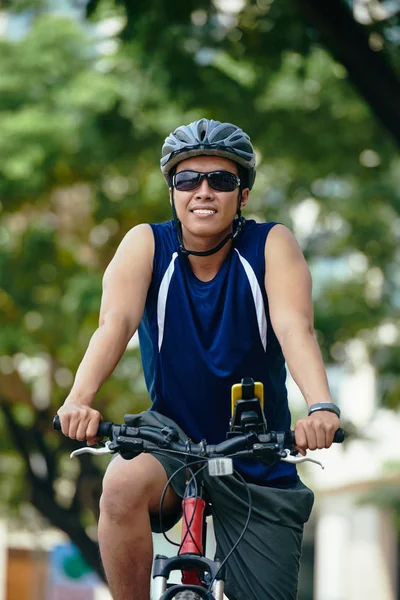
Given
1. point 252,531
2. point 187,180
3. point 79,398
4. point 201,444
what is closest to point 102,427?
point 79,398

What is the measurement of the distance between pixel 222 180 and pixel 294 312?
0.49 m

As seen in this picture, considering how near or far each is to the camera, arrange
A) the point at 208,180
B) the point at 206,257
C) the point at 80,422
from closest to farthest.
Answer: the point at 80,422, the point at 208,180, the point at 206,257

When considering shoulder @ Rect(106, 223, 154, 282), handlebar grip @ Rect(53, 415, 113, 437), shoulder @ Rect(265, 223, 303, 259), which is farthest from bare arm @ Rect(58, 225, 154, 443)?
shoulder @ Rect(265, 223, 303, 259)

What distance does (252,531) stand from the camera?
3934 mm

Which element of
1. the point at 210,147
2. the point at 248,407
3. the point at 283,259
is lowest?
the point at 248,407

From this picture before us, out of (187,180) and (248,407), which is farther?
(187,180)

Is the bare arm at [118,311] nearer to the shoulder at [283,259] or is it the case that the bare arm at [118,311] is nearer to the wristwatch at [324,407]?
the shoulder at [283,259]

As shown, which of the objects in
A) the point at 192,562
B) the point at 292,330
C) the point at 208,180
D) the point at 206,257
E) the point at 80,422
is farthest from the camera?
the point at 206,257

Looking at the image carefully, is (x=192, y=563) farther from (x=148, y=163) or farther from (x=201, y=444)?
(x=148, y=163)

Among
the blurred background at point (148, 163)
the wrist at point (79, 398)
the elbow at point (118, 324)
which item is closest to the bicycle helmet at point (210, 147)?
the elbow at point (118, 324)

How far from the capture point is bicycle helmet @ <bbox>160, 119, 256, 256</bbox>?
4.01 m

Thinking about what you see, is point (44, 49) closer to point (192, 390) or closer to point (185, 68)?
point (185, 68)

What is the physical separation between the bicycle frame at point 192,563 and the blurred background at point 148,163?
18.2ft

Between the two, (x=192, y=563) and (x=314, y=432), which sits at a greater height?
(x=314, y=432)
